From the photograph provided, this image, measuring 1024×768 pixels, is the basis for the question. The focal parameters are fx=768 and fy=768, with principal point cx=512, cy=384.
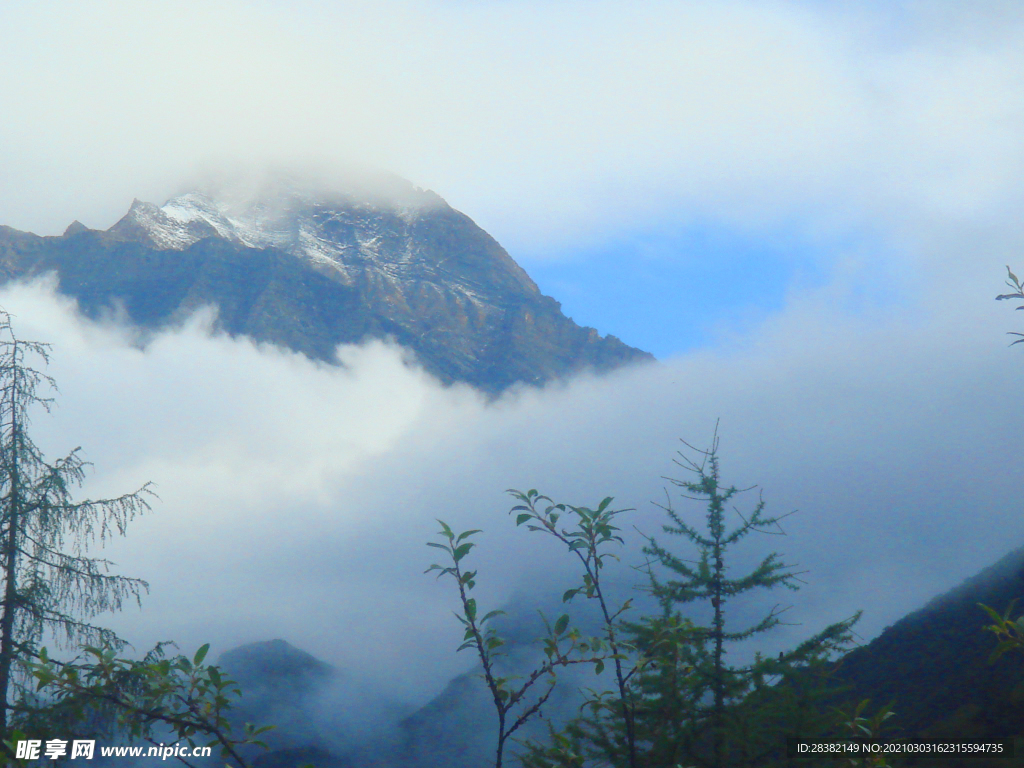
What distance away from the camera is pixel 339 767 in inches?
6531

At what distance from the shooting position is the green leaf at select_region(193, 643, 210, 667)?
432 centimetres

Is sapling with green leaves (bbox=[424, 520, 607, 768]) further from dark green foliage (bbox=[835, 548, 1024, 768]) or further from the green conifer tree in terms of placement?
dark green foliage (bbox=[835, 548, 1024, 768])

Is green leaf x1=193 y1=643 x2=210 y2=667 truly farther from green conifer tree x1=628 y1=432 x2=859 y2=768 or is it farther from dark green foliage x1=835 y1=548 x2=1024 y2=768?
dark green foliage x1=835 y1=548 x2=1024 y2=768

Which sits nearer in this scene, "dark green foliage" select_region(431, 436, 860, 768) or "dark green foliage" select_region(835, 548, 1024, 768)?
"dark green foliage" select_region(431, 436, 860, 768)

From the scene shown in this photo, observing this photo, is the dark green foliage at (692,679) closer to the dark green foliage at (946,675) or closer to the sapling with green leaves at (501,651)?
the sapling with green leaves at (501,651)

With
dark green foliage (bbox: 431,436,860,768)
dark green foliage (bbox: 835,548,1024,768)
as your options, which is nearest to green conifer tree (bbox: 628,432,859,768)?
dark green foliage (bbox: 431,436,860,768)

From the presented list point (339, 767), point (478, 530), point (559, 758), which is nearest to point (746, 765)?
point (559, 758)

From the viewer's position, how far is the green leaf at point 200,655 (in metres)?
4.32

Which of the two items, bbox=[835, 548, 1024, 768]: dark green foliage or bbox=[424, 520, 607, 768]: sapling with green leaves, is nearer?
bbox=[424, 520, 607, 768]: sapling with green leaves

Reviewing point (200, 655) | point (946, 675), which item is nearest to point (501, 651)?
point (200, 655)

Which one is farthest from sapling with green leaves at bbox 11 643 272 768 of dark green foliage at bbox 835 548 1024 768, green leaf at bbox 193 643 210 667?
dark green foliage at bbox 835 548 1024 768

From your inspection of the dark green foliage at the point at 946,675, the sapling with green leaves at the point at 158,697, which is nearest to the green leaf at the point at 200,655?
the sapling with green leaves at the point at 158,697

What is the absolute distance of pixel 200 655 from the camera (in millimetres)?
4430

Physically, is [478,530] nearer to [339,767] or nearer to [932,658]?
[932,658]
